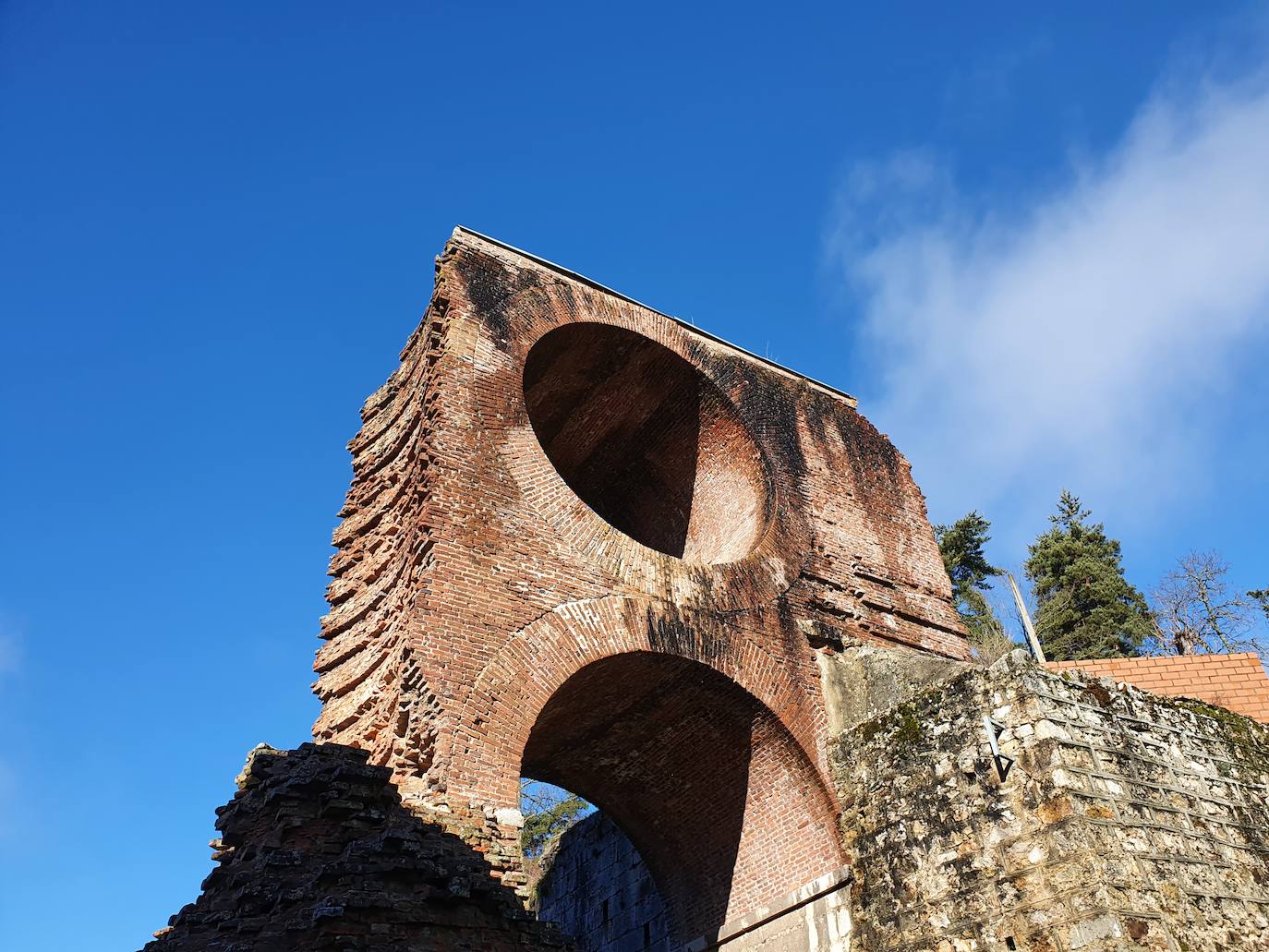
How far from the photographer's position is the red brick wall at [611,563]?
7.80m

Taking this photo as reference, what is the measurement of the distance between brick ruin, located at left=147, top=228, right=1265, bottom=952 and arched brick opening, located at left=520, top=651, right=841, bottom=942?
28mm

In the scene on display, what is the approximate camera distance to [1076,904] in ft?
23.0

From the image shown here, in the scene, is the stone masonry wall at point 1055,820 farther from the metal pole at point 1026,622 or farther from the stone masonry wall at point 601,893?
the metal pole at point 1026,622

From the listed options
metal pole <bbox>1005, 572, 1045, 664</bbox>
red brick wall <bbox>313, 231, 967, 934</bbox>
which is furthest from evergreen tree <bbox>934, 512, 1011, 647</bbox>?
red brick wall <bbox>313, 231, 967, 934</bbox>

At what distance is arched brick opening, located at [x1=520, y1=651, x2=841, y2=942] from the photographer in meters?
9.11

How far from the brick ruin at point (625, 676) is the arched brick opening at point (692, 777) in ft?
0.09

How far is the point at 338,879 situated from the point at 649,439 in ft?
22.4

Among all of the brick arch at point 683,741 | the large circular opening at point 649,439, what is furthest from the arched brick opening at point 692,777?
the large circular opening at point 649,439

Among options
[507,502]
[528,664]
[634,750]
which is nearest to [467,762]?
[528,664]

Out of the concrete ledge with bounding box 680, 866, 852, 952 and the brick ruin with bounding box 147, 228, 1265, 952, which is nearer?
the brick ruin with bounding box 147, 228, 1265, 952

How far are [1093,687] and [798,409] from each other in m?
5.04

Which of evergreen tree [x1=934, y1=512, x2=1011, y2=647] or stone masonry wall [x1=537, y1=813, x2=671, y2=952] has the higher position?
evergreen tree [x1=934, y1=512, x2=1011, y2=647]

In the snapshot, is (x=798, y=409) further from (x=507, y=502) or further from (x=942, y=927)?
(x=942, y=927)

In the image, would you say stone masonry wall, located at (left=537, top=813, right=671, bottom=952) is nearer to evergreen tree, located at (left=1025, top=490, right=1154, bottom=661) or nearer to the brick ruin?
the brick ruin
